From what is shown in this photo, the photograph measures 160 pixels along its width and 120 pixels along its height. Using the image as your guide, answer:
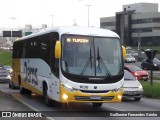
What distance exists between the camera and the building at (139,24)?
14400 cm

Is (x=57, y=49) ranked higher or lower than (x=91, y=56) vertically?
higher

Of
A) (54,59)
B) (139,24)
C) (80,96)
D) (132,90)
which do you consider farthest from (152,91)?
(139,24)

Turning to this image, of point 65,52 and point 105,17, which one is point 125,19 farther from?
point 65,52

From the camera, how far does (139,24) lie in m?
148

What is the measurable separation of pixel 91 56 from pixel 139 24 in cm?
13354

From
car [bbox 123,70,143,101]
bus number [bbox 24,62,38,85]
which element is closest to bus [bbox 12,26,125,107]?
bus number [bbox 24,62,38,85]

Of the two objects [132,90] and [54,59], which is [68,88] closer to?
[54,59]

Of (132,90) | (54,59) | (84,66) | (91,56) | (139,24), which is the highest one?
(139,24)

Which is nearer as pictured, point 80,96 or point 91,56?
point 80,96

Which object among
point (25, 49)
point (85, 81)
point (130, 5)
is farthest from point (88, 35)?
point (130, 5)

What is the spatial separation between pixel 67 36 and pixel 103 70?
1.89 metres

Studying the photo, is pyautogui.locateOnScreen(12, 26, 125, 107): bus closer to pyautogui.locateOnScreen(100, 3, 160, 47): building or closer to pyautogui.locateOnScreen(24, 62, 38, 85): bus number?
pyautogui.locateOnScreen(24, 62, 38, 85): bus number

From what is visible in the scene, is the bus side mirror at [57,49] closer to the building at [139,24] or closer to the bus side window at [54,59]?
the bus side window at [54,59]

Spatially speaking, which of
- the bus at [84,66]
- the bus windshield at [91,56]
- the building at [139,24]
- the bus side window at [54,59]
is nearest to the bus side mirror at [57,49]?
the bus at [84,66]
